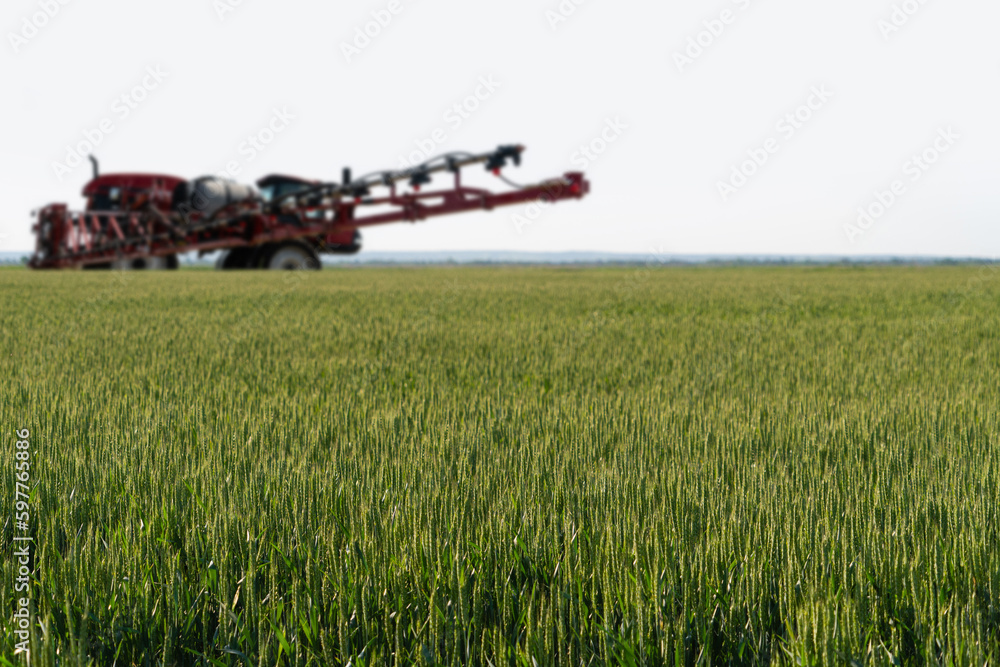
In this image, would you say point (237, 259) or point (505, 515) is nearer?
point (505, 515)

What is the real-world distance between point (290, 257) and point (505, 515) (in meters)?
21.2

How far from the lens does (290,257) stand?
72.2 feet

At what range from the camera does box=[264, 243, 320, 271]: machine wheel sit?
21.8 metres

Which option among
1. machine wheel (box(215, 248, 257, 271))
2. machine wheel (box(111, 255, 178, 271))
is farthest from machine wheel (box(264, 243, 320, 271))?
machine wheel (box(111, 255, 178, 271))

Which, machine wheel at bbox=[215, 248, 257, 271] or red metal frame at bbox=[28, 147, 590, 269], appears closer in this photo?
red metal frame at bbox=[28, 147, 590, 269]

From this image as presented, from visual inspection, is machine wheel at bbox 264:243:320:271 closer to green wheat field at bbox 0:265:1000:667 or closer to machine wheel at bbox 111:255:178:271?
machine wheel at bbox 111:255:178:271

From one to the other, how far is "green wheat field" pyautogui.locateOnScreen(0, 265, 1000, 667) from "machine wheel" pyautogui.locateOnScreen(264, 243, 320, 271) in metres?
17.4

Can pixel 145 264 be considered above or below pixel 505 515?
above

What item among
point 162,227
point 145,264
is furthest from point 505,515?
point 145,264

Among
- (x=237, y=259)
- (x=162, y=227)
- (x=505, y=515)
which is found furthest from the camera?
(x=237, y=259)

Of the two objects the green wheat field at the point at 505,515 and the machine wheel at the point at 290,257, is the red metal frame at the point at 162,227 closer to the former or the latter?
the machine wheel at the point at 290,257

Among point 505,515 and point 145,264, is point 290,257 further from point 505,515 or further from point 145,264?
point 505,515

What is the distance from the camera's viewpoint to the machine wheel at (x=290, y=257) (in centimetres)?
2180

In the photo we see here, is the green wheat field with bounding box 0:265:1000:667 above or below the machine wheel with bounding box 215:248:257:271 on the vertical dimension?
below
